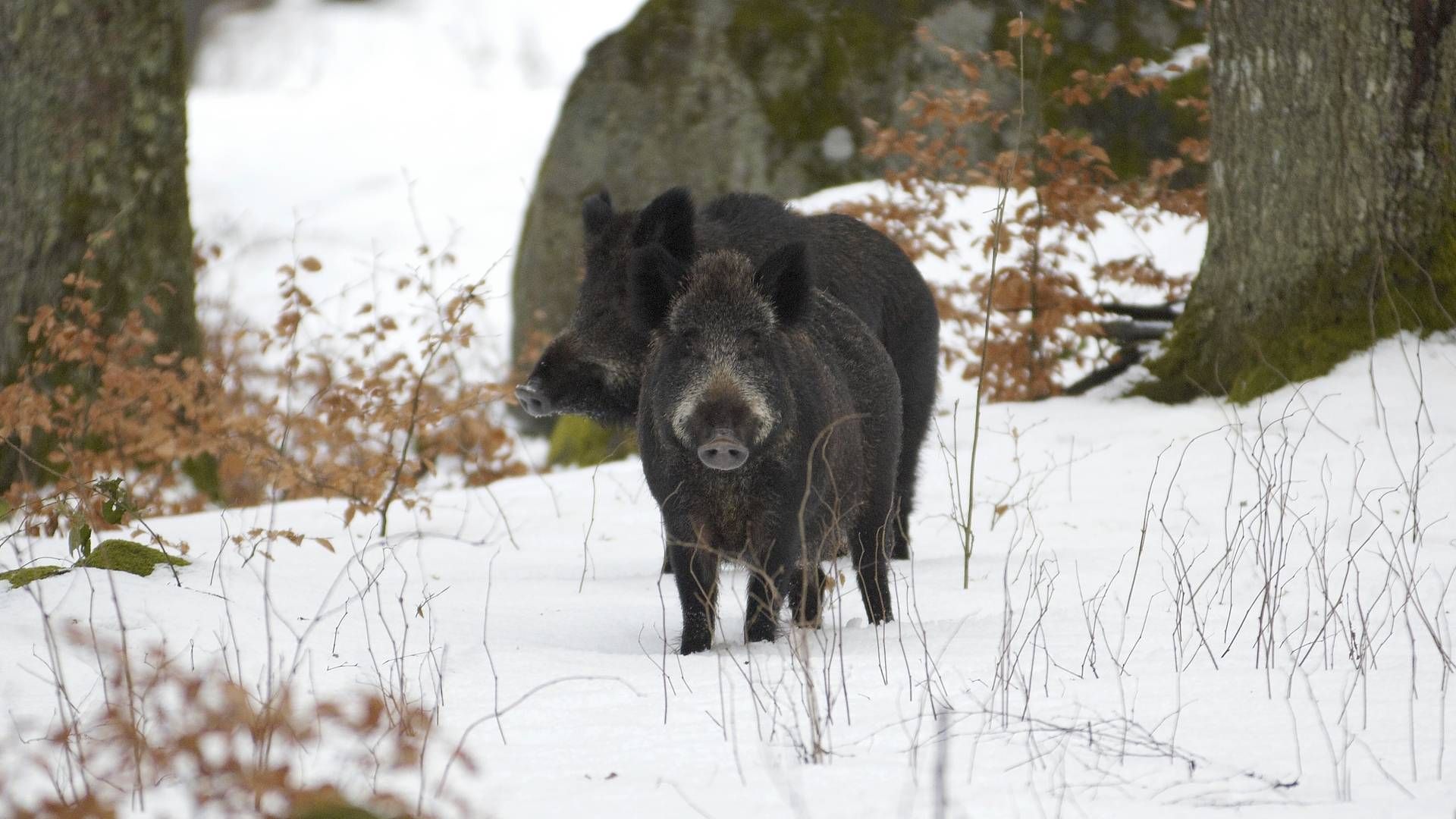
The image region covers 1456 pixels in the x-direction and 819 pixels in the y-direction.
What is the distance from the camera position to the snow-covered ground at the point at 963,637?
9.77ft

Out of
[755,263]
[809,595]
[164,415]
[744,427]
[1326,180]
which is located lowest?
[809,595]

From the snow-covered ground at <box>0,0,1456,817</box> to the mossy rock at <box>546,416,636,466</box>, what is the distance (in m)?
1.67

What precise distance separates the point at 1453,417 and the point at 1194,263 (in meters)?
6.37

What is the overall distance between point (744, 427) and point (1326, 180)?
4.36m

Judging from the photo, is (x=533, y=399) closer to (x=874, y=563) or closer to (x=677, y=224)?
(x=677, y=224)

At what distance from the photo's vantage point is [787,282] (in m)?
5.01

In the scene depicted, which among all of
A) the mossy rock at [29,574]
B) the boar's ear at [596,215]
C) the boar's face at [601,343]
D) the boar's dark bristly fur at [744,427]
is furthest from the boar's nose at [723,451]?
the boar's ear at [596,215]

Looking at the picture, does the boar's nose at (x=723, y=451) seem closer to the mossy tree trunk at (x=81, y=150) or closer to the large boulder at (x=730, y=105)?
the mossy tree trunk at (x=81, y=150)

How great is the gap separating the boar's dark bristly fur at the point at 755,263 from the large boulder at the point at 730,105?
8.05 m

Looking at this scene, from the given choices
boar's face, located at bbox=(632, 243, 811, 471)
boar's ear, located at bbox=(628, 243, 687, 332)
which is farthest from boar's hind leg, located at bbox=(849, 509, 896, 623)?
boar's ear, located at bbox=(628, 243, 687, 332)

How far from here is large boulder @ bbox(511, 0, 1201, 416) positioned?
1481 centimetres

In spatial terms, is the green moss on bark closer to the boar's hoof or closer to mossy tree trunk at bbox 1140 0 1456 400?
mossy tree trunk at bbox 1140 0 1456 400

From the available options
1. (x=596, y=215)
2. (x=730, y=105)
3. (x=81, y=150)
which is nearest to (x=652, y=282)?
(x=596, y=215)

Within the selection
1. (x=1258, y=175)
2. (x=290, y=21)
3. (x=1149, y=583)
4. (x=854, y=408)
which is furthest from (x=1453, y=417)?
(x=290, y=21)
